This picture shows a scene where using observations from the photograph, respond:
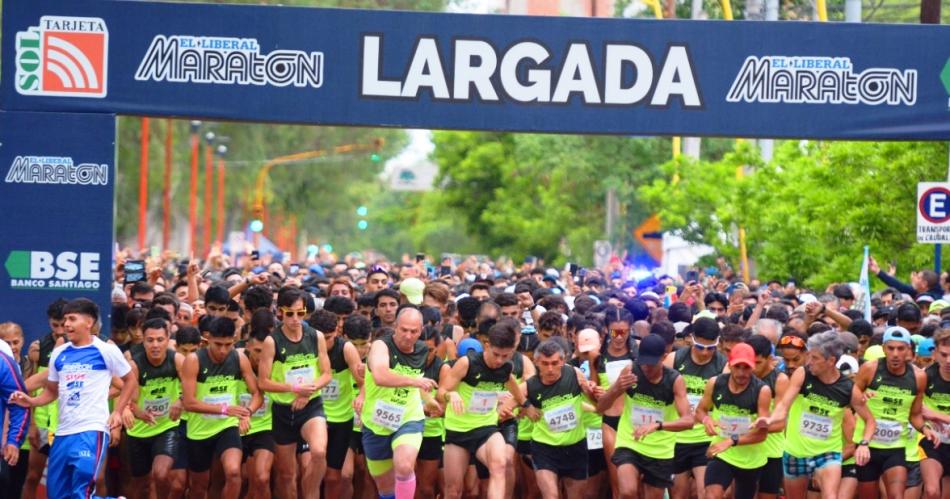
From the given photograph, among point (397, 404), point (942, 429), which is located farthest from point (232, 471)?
point (942, 429)

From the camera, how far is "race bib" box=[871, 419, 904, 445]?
1343 cm

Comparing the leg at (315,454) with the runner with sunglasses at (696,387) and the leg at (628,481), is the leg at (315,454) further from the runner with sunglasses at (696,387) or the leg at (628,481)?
the runner with sunglasses at (696,387)

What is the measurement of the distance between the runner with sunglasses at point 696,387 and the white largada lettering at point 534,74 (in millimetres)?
2719

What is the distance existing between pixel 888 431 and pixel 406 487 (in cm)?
386

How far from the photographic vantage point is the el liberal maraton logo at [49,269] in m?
15.3

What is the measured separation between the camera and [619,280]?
92.6ft

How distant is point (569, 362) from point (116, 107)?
4.76 m

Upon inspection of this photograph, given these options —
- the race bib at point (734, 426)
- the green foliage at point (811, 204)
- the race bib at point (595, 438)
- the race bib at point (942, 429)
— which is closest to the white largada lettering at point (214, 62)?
the race bib at point (595, 438)

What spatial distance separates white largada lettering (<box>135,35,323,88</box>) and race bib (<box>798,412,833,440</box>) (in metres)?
5.49

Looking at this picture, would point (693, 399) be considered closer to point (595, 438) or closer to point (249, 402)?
point (595, 438)

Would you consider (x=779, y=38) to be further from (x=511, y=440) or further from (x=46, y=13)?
(x=46, y=13)

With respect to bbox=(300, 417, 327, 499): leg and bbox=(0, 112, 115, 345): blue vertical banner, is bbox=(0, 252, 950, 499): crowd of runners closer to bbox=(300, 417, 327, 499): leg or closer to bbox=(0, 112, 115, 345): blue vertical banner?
bbox=(300, 417, 327, 499): leg

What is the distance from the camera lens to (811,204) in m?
28.6

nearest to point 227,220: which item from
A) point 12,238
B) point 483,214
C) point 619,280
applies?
point 483,214
